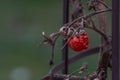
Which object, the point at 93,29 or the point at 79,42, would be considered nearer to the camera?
the point at 93,29

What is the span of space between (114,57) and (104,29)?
237 mm

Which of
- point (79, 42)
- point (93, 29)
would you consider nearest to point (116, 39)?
point (93, 29)

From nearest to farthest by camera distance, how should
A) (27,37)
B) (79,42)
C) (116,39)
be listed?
1. (116,39)
2. (79,42)
3. (27,37)

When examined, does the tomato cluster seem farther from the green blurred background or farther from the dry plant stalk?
the green blurred background

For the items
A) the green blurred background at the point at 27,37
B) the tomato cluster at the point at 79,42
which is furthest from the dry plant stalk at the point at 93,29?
the green blurred background at the point at 27,37

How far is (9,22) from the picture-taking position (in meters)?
4.89

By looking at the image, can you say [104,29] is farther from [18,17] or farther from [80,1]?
[18,17]

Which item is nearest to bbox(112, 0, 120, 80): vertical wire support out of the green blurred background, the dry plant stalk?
the dry plant stalk

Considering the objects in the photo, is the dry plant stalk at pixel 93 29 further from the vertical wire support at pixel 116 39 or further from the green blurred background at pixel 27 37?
the green blurred background at pixel 27 37

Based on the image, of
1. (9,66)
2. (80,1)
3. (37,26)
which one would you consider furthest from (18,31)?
(80,1)

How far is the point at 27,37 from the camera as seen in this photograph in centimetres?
449

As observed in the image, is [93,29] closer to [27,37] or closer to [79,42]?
[79,42]

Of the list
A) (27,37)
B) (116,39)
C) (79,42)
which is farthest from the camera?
(27,37)

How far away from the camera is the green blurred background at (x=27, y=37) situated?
3.87 meters
